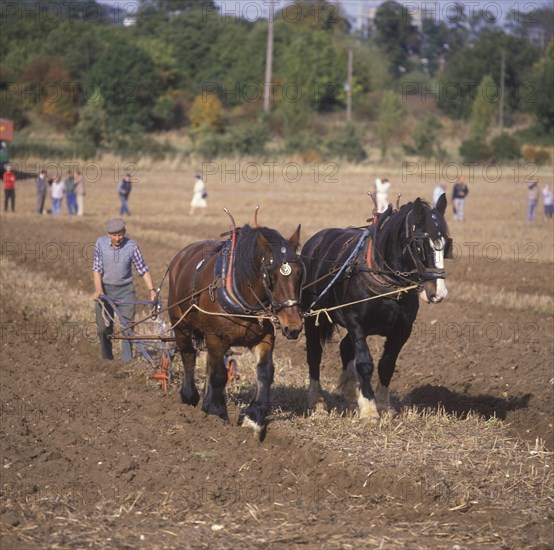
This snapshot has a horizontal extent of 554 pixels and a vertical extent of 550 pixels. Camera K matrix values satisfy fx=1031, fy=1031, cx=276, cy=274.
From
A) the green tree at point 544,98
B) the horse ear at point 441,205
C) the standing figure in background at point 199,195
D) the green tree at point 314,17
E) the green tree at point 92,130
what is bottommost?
the standing figure in background at point 199,195

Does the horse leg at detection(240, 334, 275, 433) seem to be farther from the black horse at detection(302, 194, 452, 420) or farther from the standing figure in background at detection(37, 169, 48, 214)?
the standing figure in background at detection(37, 169, 48, 214)

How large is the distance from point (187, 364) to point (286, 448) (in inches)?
72.6

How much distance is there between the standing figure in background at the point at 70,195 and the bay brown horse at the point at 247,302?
23.6 m

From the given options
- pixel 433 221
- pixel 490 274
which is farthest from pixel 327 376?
pixel 490 274

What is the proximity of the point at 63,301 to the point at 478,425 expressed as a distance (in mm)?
8094

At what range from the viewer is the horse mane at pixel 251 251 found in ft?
26.9

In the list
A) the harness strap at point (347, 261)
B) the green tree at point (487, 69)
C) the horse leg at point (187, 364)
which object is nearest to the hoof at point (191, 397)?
the horse leg at point (187, 364)

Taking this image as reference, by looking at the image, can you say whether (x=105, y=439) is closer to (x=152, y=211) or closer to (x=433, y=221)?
(x=433, y=221)

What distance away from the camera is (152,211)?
116 ft

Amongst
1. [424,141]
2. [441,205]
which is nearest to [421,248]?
[441,205]

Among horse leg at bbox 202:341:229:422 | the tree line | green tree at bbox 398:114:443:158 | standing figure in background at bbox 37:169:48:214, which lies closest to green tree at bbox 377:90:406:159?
the tree line

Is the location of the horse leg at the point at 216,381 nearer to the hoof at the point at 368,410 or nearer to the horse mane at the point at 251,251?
the horse mane at the point at 251,251

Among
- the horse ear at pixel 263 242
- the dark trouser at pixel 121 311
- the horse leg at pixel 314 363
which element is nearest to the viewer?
the horse ear at pixel 263 242

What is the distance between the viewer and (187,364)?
984 centimetres
